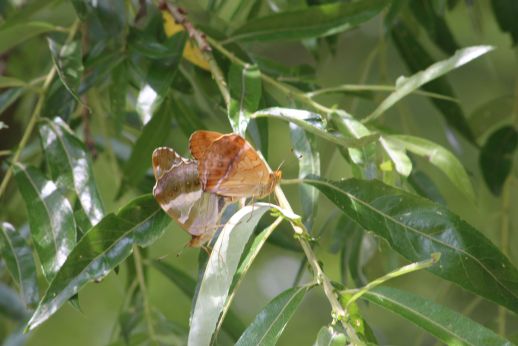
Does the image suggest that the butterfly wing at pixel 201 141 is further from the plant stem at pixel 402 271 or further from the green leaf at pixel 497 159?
the green leaf at pixel 497 159

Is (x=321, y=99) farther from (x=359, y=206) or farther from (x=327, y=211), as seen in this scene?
(x=359, y=206)

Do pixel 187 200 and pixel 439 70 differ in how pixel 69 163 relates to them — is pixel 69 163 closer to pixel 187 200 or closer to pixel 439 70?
pixel 187 200

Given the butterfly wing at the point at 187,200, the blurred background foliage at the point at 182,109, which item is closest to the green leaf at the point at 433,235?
the blurred background foliage at the point at 182,109

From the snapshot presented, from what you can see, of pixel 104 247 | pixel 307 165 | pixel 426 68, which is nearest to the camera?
pixel 104 247

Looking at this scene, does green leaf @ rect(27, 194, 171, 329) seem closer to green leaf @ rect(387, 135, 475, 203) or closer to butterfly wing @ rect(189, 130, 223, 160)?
butterfly wing @ rect(189, 130, 223, 160)

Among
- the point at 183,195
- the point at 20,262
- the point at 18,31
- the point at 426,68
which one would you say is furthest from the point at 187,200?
the point at 426,68

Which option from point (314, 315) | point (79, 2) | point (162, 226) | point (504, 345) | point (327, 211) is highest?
point (79, 2)

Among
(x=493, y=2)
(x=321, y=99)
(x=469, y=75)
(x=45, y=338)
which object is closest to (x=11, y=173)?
(x=493, y=2)

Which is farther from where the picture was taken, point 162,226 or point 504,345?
point 162,226
